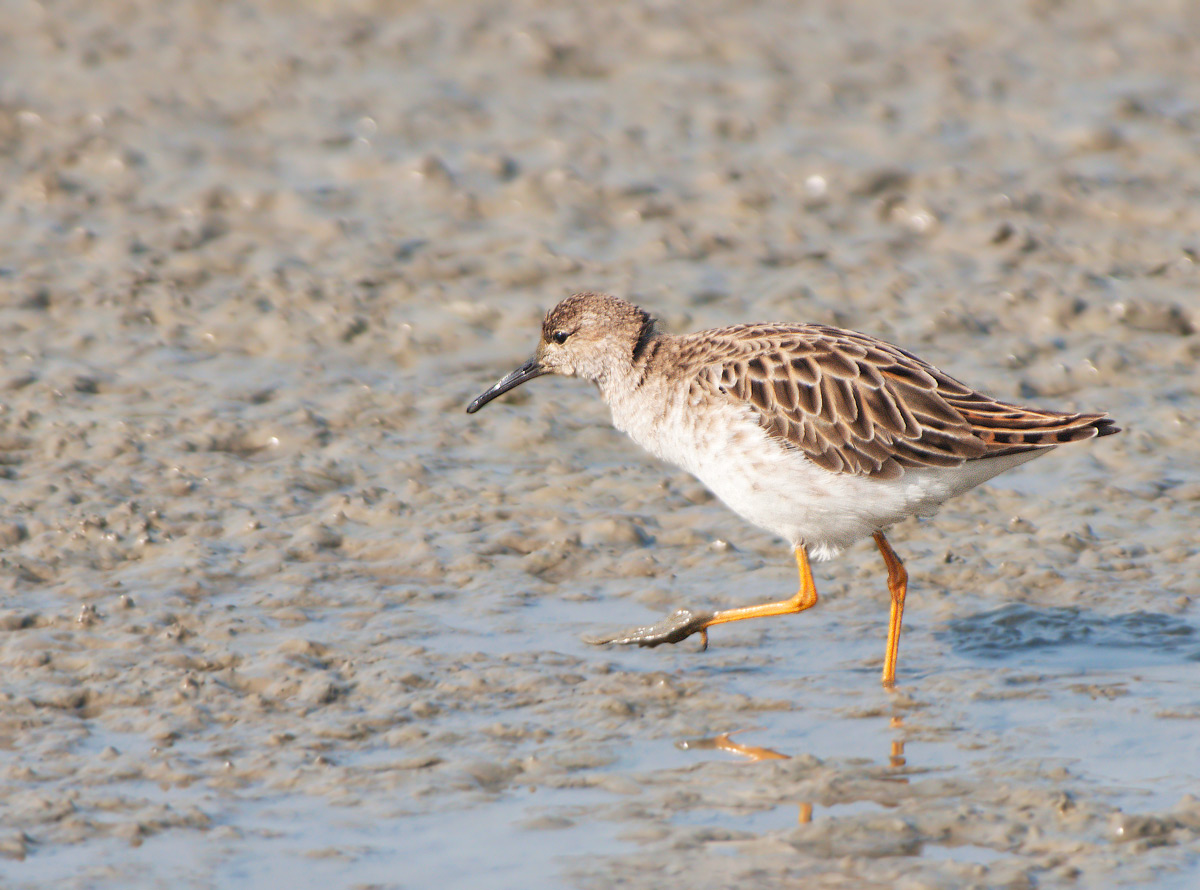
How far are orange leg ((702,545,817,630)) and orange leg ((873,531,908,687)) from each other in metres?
0.40

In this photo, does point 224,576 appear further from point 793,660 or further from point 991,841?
point 991,841

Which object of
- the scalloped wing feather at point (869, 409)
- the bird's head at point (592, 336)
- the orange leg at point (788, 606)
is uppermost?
the bird's head at point (592, 336)

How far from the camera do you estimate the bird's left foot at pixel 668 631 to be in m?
8.06

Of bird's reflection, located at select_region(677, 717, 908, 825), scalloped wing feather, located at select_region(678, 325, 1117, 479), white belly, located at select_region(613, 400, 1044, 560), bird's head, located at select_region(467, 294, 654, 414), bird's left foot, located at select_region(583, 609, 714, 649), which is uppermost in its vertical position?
bird's head, located at select_region(467, 294, 654, 414)

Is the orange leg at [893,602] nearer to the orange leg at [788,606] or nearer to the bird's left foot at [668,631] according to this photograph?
the orange leg at [788,606]

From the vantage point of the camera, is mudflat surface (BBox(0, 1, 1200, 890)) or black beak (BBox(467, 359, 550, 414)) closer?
mudflat surface (BBox(0, 1, 1200, 890))

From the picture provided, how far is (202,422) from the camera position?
1017 cm

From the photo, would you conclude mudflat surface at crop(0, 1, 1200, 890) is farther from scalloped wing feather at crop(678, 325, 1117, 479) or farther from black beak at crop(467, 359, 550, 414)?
scalloped wing feather at crop(678, 325, 1117, 479)

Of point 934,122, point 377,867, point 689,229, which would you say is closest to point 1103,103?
point 934,122

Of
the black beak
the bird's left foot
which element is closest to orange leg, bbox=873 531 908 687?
the bird's left foot

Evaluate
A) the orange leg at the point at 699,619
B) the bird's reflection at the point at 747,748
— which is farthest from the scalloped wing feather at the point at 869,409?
the bird's reflection at the point at 747,748

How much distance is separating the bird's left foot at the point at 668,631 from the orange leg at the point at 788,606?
6 cm

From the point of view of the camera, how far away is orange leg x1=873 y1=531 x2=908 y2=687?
25.8ft

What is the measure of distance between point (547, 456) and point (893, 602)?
296 cm
